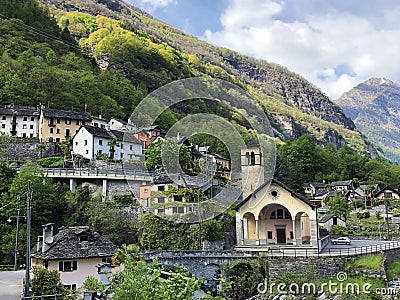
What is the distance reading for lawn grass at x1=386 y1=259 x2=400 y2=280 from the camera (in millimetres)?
31531

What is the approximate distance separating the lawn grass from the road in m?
24.2

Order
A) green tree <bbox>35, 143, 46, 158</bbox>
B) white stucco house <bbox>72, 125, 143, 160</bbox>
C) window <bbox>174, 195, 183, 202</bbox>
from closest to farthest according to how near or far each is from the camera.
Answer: window <bbox>174, 195, 183, 202</bbox> → green tree <bbox>35, 143, 46, 158</bbox> → white stucco house <bbox>72, 125, 143, 160</bbox>

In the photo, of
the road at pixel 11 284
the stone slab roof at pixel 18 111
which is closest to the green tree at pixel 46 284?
the road at pixel 11 284

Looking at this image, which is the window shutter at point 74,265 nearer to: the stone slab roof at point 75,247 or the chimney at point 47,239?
the stone slab roof at point 75,247

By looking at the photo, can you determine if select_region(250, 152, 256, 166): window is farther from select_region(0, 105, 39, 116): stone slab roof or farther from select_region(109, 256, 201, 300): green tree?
select_region(0, 105, 39, 116): stone slab roof

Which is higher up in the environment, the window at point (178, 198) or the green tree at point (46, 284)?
the window at point (178, 198)

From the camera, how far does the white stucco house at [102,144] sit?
192 feet

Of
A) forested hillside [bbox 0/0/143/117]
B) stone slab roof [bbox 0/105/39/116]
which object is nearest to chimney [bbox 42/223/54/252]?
stone slab roof [bbox 0/105/39/116]

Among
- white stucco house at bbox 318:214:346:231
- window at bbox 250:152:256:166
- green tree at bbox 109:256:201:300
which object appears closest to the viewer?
green tree at bbox 109:256:201:300

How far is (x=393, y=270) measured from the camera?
32531 mm

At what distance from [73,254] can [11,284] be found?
4.05 m

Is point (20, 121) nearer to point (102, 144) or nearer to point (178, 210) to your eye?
point (102, 144)

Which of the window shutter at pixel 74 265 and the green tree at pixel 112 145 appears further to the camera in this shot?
the green tree at pixel 112 145

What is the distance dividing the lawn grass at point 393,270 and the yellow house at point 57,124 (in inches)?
1857
